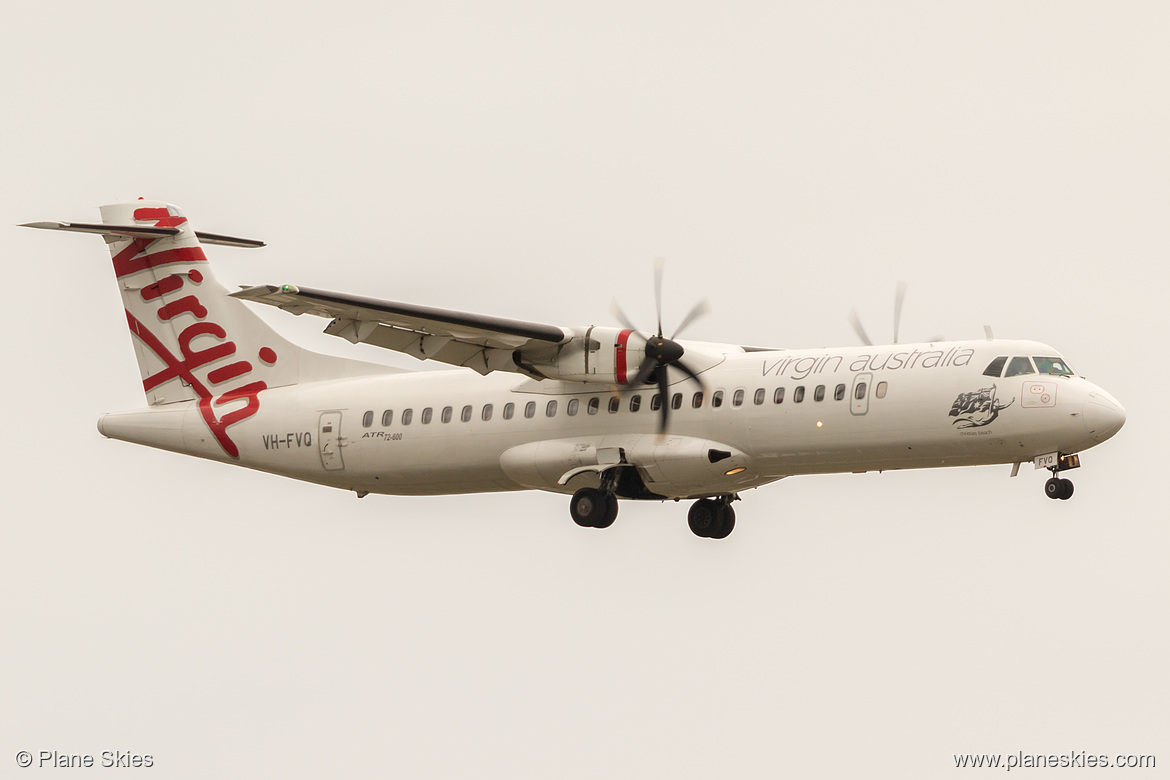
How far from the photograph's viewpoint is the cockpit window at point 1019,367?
23594 millimetres

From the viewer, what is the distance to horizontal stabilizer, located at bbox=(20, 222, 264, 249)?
88.8 feet

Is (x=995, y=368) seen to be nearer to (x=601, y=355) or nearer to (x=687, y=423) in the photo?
(x=687, y=423)

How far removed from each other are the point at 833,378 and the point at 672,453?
9.05 ft

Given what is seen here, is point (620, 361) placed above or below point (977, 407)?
above

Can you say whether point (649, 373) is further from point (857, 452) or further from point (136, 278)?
point (136, 278)

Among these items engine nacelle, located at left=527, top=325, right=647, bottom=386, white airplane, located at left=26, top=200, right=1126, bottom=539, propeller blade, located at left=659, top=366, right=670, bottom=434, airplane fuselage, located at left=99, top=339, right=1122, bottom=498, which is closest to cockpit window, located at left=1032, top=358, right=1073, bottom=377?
white airplane, located at left=26, top=200, right=1126, bottom=539

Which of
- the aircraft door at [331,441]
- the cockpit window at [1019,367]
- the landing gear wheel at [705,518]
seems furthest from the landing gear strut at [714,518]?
the aircraft door at [331,441]

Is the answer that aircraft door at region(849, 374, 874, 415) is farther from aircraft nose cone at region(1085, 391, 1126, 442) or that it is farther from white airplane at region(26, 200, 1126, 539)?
aircraft nose cone at region(1085, 391, 1126, 442)

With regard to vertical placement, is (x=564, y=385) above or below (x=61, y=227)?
below

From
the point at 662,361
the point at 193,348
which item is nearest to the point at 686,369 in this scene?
the point at 662,361

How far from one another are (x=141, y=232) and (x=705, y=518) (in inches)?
448

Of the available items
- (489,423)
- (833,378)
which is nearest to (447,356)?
(489,423)

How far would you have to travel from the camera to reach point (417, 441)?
27250 mm

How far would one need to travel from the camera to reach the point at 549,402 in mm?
26594
